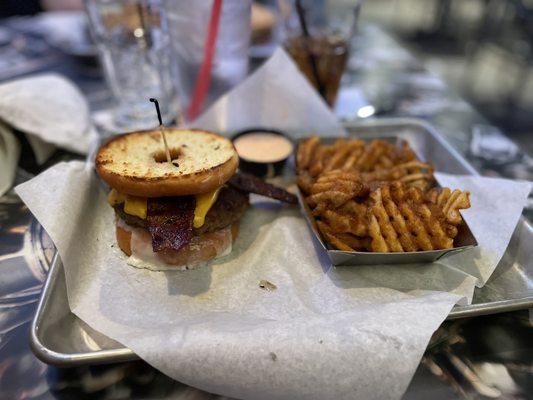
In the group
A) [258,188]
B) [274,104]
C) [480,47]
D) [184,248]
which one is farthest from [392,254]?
[480,47]

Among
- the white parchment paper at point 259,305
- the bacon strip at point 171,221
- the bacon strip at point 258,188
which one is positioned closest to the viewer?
the white parchment paper at point 259,305

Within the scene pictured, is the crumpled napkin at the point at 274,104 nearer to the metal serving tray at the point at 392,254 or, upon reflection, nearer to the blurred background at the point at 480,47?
the metal serving tray at the point at 392,254

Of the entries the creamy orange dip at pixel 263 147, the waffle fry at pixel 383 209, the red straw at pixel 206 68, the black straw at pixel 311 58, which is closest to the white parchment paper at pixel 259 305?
the waffle fry at pixel 383 209

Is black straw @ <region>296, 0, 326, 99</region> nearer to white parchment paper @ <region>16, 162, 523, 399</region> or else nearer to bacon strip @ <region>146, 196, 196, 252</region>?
white parchment paper @ <region>16, 162, 523, 399</region>

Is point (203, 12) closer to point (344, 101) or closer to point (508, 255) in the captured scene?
point (344, 101)

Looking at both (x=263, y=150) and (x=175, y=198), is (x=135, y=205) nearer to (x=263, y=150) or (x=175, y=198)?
(x=175, y=198)

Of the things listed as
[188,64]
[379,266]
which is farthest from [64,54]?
[379,266]

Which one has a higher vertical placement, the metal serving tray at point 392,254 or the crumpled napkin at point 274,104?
the crumpled napkin at point 274,104
